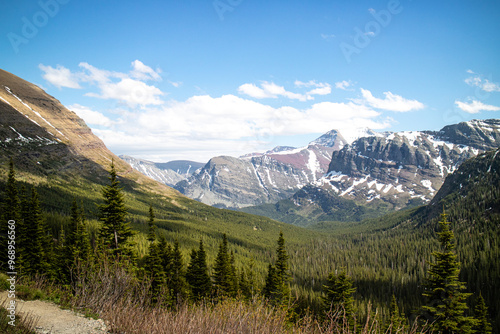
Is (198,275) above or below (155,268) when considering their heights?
below

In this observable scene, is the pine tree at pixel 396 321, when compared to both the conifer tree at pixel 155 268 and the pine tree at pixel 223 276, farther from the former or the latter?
the conifer tree at pixel 155 268

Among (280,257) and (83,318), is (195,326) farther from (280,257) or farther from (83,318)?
(280,257)

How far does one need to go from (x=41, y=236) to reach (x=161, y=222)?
154974 mm

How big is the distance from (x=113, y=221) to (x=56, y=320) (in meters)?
15.0

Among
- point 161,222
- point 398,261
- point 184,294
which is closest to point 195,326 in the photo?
point 184,294

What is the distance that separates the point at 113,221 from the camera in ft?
77.3

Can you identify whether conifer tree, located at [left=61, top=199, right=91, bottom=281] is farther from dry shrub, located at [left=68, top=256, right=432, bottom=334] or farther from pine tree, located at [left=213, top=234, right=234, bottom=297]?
dry shrub, located at [left=68, top=256, right=432, bottom=334]

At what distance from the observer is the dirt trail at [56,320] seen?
8.64m

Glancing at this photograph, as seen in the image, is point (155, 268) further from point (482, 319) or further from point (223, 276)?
point (482, 319)

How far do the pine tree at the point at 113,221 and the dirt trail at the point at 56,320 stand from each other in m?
11.9

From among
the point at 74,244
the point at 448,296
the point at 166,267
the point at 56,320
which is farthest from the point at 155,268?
the point at 448,296

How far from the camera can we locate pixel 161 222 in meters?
179

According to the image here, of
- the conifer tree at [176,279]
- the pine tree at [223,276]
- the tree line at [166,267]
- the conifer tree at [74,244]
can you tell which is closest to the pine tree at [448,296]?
the tree line at [166,267]

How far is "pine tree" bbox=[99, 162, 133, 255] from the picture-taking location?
23.3 m
